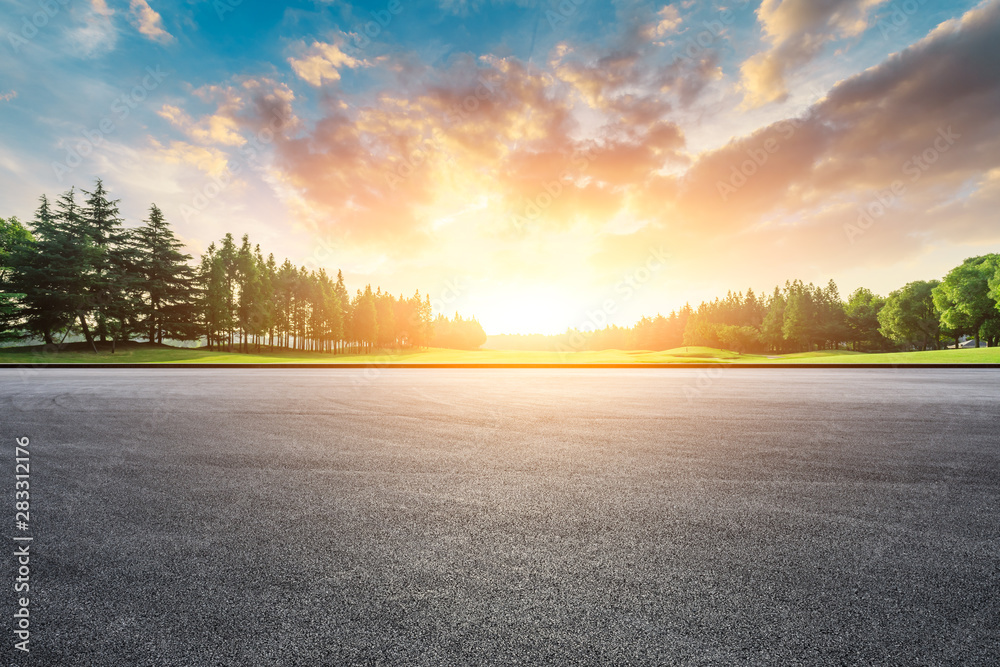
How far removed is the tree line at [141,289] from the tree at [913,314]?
307ft

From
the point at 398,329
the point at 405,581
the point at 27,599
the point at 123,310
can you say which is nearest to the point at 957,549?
the point at 405,581

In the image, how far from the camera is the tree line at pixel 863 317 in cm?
5594

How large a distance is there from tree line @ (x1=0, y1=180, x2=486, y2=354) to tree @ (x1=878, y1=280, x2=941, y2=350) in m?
93.6

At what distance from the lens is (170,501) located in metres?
3.94

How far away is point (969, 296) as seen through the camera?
5544 cm

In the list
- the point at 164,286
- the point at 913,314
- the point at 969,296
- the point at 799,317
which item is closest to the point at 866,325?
the point at 913,314

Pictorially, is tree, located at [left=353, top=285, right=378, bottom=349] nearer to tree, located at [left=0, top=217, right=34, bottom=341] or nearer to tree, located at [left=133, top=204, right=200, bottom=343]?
tree, located at [left=133, top=204, right=200, bottom=343]

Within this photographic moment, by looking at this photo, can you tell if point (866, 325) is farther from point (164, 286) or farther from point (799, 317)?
point (164, 286)

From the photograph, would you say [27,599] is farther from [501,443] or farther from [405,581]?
[501,443]

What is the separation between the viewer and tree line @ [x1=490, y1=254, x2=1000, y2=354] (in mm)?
55938

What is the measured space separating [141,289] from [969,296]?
10251cm

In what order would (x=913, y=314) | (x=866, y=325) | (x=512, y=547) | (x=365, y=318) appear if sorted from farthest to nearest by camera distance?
(x=866, y=325) → (x=365, y=318) → (x=913, y=314) → (x=512, y=547)

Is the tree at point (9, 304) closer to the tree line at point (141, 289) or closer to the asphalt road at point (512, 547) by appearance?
the tree line at point (141, 289)

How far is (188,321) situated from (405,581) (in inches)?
2405
